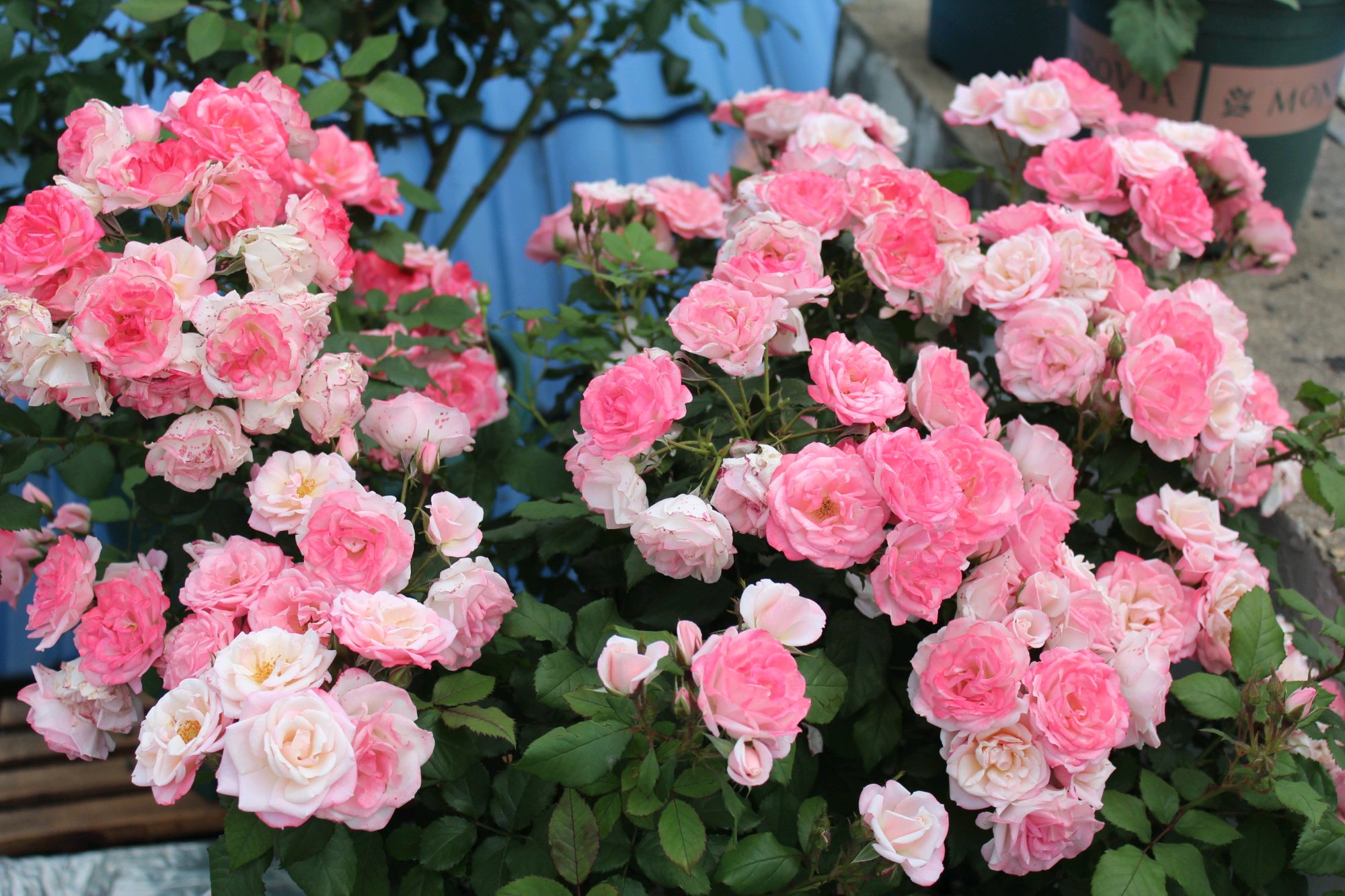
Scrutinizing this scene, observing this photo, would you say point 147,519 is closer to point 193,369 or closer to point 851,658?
point 193,369

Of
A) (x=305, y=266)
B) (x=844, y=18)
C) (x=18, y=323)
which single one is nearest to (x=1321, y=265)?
(x=844, y=18)

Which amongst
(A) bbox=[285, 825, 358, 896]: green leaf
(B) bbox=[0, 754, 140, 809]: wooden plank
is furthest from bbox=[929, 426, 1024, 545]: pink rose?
(B) bbox=[0, 754, 140, 809]: wooden plank

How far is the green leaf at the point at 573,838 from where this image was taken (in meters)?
0.84

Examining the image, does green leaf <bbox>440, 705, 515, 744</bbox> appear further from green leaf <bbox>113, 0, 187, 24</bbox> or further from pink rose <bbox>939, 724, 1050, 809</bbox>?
green leaf <bbox>113, 0, 187, 24</bbox>

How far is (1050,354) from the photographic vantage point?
1.07 m

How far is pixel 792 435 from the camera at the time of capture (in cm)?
94

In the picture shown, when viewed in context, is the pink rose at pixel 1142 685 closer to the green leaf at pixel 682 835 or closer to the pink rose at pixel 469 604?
the green leaf at pixel 682 835

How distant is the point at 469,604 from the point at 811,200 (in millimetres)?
539

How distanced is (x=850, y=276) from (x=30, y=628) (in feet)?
2.88

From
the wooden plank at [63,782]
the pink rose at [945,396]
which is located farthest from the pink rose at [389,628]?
the wooden plank at [63,782]

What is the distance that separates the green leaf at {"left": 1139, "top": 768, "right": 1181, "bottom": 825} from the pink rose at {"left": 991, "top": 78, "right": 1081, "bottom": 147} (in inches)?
30.8

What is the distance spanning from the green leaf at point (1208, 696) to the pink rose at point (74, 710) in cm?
98

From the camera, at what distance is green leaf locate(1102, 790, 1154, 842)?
94cm

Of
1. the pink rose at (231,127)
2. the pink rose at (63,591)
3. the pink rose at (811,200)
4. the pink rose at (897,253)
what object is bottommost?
the pink rose at (63,591)
